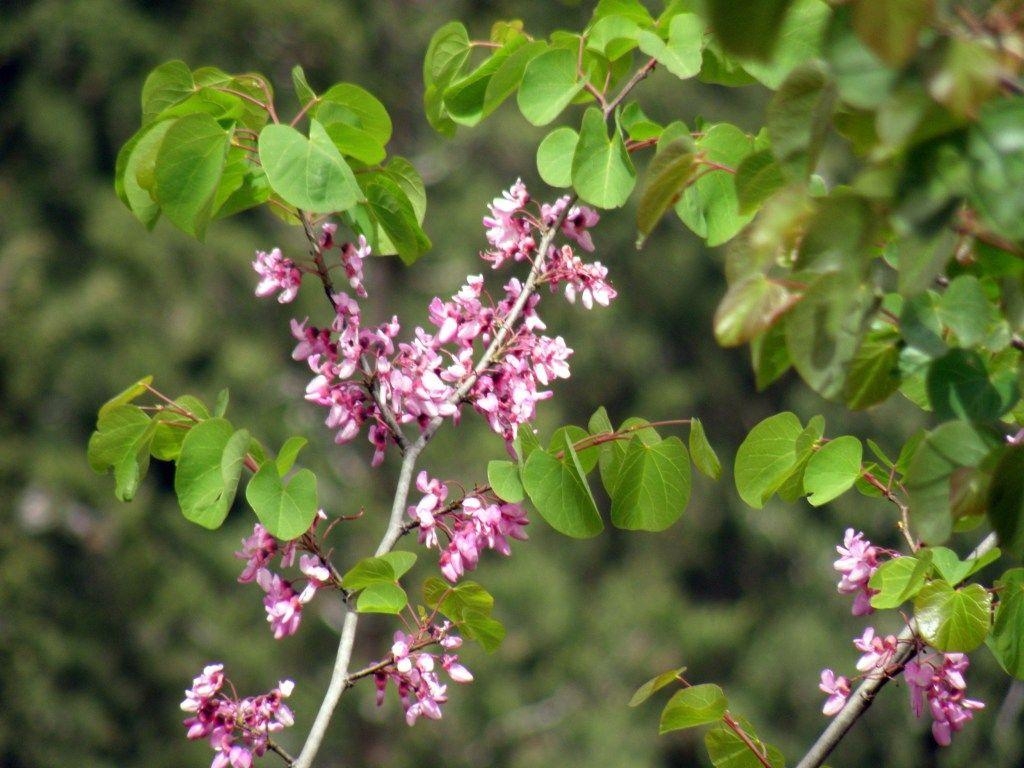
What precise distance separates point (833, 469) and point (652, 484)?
21cm

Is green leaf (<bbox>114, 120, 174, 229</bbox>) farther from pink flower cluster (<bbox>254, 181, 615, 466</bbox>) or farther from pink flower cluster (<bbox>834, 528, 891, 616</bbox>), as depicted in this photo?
pink flower cluster (<bbox>834, 528, 891, 616</bbox>)

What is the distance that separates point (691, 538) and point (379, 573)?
10.8 meters

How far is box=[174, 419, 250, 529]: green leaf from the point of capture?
1.34 metres

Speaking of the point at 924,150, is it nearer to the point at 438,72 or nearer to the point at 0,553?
the point at 438,72

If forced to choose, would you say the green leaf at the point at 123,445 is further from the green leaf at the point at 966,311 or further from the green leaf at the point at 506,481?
the green leaf at the point at 966,311

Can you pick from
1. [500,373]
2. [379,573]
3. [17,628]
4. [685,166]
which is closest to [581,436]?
A: [500,373]

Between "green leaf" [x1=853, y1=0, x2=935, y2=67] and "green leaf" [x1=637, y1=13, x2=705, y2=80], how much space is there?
2.23 feet

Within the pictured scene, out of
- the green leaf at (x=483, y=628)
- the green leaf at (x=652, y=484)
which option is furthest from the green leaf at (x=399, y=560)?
the green leaf at (x=652, y=484)

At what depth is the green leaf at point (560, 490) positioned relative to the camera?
136cm

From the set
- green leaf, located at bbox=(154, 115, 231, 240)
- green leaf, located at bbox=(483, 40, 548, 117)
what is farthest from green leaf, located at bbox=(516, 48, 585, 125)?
green leaf, located at bbox=(154, 115, 231, 240)

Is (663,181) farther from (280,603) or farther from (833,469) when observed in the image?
(280,603)

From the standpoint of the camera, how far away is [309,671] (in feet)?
34.0

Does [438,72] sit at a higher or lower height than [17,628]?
higher

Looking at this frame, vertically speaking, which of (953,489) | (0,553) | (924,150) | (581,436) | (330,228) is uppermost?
→ (924,150)
